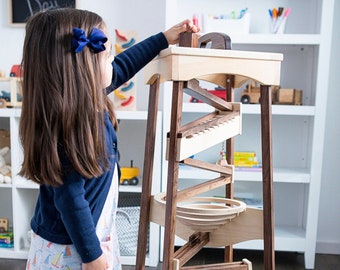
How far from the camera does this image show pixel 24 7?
1827mm

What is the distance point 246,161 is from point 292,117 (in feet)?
1.14

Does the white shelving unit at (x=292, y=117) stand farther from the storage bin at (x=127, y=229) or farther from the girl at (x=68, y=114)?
the girl at (x=68, y=114)

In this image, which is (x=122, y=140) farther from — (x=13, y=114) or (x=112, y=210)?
(x=112, y=210)

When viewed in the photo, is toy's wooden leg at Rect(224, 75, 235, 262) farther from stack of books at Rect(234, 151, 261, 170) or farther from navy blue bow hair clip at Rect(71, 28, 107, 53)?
stack of books at Rect(234, 151, 261, 170)

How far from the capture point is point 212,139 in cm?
83

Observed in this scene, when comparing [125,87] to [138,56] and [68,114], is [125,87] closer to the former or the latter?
[138,56]

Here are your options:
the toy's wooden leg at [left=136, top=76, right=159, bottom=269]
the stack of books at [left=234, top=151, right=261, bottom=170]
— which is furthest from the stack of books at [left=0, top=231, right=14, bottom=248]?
the stack of books at [left=234, top=151, right=261, bottom=170]

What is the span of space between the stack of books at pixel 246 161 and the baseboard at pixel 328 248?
57 centimetres

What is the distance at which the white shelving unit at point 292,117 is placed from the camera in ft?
5.03

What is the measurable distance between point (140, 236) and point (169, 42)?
53cm

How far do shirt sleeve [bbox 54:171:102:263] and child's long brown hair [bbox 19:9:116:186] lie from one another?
2cm

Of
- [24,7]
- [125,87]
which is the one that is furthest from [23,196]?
[24,7]

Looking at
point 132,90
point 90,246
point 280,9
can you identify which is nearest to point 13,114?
point 132,90

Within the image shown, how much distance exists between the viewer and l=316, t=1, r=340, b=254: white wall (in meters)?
1.74
